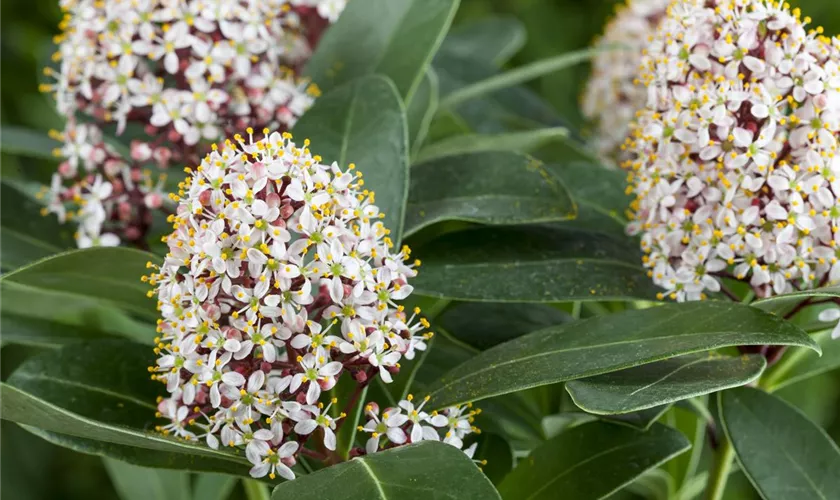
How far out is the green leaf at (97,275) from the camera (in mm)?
921

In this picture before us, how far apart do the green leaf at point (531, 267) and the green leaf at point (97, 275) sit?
0.94 feet

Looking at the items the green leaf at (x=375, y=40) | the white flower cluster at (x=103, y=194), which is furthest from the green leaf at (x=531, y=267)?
the white flower cluster at (x=103, y=194)

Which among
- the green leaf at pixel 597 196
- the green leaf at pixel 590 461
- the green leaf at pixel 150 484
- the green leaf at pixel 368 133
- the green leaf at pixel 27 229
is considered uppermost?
the green leaf at pixel 368 133

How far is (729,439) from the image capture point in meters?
0.93

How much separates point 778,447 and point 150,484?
1094 mm

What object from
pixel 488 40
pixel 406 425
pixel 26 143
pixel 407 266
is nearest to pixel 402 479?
pixel 406 425

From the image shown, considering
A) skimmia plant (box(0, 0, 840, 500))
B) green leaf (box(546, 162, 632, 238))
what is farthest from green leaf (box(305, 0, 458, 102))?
green leaf (box(546, 162, 632, 238))

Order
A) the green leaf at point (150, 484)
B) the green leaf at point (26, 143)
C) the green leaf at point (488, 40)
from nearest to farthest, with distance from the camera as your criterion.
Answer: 1. the green leaf at point (26, 143)
2. the green leaf at point (150, 484)
3. the green leaf at point (488, 40)

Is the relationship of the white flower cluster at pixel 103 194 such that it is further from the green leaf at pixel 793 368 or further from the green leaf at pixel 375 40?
the green leaf at pixel 793 368

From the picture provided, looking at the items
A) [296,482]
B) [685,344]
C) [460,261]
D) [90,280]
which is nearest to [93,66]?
[90,280]

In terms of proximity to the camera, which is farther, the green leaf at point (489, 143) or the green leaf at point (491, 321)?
the green leaf at point (489, 143)

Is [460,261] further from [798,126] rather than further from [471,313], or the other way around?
[798,126]

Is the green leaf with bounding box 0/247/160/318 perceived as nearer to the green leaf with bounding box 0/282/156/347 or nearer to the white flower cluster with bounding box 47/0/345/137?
the green leaf with bounding box 0/282/156/347

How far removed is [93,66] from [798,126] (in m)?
0.75
